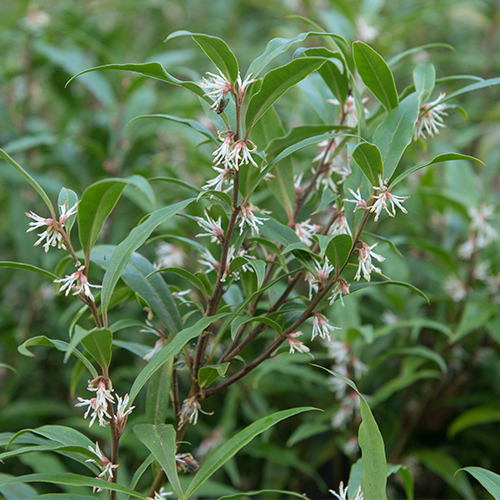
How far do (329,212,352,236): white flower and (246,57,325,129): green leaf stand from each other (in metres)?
0.14

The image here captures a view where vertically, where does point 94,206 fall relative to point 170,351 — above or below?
above

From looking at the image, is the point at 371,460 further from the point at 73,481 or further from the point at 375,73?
the point at 375,73

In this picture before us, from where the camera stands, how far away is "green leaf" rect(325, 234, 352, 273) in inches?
16.4

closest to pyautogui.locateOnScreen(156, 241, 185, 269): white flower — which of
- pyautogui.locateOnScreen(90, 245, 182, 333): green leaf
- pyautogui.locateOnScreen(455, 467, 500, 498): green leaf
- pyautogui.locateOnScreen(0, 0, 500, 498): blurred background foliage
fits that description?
pyautogui.locateOnScreen(0, 0, 500, 498): blurred background foliage

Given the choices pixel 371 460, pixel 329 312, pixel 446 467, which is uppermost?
pixel 371 460

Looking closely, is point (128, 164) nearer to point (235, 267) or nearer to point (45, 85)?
point (45, 85)

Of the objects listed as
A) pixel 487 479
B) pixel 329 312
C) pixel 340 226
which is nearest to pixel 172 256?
pixel 329 312

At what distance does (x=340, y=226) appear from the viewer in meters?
0.51

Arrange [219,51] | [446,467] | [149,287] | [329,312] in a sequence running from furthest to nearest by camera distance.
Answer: [329,312] < [446,467] < [149,287] < [219,51]

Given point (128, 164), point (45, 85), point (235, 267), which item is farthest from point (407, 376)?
point (45, 85)

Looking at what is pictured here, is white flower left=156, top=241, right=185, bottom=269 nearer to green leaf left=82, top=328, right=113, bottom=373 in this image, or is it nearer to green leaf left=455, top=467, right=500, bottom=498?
green leaf left=82, top=328, right=113, bottom=373

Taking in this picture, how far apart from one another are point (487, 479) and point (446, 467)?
1.55 feet

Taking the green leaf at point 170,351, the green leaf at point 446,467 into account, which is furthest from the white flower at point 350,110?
the green leaf at point 446,467

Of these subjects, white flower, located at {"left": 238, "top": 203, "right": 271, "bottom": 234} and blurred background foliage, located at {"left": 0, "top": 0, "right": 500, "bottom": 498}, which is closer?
white flower, located at {"left": 238, "top": 203, "right": 271, "bottom": 234}
